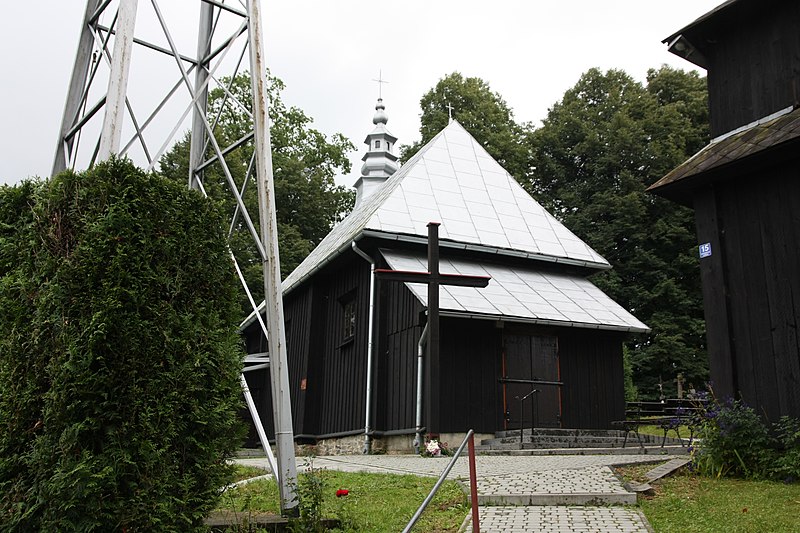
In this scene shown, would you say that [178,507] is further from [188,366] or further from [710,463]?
[710,463]

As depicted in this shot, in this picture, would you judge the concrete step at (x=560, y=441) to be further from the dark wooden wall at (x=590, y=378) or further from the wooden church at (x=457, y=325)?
the dark wooden wall at (x=590, y=378)

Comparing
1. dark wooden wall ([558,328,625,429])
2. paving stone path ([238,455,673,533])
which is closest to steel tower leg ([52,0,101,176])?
paving stone path ([238,455,673,533])

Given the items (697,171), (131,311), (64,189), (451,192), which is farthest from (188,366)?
(451,192)

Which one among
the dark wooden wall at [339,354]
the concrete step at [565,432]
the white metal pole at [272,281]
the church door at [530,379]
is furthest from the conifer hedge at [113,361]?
the dark wooden wall at [339,354]

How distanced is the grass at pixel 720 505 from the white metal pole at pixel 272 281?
9.16 ft

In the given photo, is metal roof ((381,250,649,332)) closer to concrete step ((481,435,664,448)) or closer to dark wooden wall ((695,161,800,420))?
concrete step ((481,435,664,448))

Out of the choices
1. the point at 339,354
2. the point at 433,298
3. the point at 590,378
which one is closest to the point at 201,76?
the point at 433,298

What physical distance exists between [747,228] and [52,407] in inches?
318

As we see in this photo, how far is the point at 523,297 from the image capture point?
14.2 metres

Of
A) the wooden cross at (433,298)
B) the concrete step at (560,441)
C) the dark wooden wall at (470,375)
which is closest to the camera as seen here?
the wooden cross at (433,298)

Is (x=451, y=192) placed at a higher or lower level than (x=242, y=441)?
higher

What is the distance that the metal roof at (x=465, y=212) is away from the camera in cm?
1509

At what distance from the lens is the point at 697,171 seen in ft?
31.0

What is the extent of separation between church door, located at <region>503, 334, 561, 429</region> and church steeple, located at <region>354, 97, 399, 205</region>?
55.6 ft
